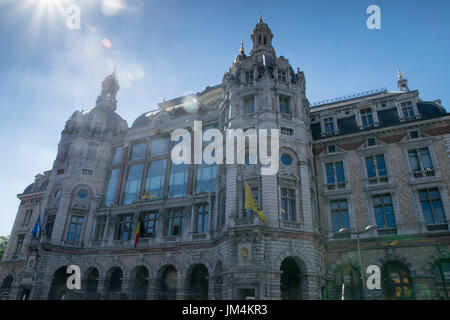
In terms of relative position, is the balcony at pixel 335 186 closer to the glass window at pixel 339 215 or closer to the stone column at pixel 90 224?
the glass window at pixel 339 215

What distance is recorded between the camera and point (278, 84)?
35656 mm

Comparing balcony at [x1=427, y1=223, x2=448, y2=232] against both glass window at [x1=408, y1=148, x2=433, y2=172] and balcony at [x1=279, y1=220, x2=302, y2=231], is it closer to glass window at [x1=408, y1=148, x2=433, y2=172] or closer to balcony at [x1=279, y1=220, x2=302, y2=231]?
glass window at [x1=408, y1=148, x2=433, y2=172]

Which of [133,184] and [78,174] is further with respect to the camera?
[78,174]

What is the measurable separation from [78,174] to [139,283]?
55.9 ft

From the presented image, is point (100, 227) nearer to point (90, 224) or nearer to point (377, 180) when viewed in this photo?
point (90, 224)

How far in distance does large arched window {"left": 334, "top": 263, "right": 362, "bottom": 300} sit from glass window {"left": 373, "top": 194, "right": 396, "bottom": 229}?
504cm

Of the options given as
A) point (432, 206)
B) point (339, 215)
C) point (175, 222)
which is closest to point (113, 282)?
point (175, 222)

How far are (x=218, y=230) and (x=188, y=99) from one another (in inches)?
905

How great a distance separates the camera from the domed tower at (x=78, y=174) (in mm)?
41156

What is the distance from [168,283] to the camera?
3575 cm

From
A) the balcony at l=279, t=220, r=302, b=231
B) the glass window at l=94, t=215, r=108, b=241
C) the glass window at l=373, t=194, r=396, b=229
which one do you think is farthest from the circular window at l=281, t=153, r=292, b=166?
the glass window at l=94, t=215, r=108, b=241

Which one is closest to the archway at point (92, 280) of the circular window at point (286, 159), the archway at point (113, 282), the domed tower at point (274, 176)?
the archway at point (113, 282)

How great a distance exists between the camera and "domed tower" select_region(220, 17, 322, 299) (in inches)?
1077

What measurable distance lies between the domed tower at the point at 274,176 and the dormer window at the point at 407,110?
33.6 feet
